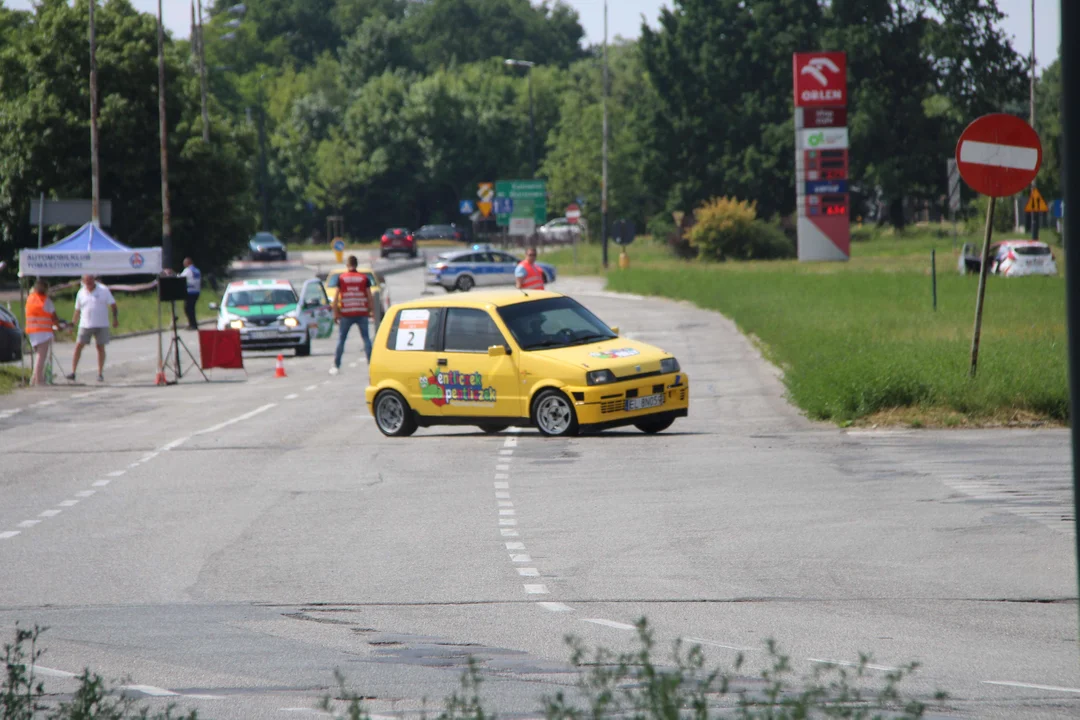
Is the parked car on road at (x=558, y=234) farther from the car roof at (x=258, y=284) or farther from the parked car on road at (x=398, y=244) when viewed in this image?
the car roof at (x=258, y=284)

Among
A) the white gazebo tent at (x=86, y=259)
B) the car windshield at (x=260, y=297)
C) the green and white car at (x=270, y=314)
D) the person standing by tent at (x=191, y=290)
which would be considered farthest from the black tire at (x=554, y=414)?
the person standing by tent at (x=191, y=290)

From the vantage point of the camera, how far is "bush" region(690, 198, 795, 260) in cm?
7800

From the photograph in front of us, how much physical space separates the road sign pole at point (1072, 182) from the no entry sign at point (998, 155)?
12.9 metres

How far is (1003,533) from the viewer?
10.5m

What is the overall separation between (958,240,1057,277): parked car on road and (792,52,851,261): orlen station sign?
1208 centimetres

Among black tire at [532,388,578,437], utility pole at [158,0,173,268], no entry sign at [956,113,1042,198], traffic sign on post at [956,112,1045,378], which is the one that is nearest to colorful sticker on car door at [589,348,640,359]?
black tire at [532,388,578,437]

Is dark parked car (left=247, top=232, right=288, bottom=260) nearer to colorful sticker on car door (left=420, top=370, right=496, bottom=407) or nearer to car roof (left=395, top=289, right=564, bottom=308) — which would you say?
car roof (left=395, top=289, right=564, bottom=308)

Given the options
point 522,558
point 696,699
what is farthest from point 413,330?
point 696,699

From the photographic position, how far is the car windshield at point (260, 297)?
35.8 metres

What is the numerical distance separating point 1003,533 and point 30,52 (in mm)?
58848

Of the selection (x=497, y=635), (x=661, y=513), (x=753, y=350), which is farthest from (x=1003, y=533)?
(x=753, y=350)

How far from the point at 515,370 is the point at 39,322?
13062 mm

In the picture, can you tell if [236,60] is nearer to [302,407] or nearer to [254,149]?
[254,149]

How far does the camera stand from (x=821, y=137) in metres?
66.9
